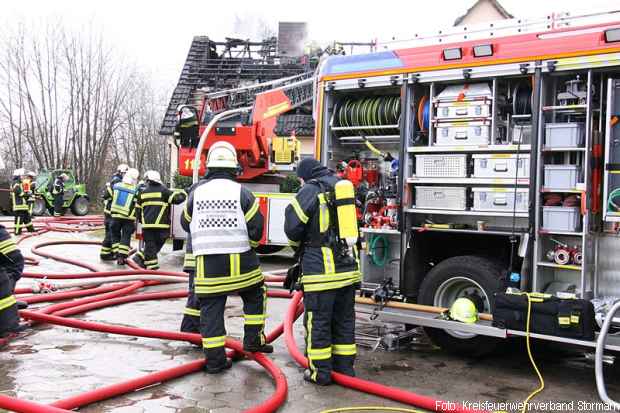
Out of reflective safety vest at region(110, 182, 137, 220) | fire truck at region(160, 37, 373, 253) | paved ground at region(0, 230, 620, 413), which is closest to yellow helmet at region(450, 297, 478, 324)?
paved ground at region(0, 230, 620, 413)

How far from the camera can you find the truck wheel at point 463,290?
5.42 m

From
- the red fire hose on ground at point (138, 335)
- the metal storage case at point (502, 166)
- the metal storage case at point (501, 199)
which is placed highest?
the metal storage case at point (502, 166)

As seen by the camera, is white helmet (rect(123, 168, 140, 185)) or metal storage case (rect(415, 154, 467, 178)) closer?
metal storage case (rect(415, 154, 467, 178))

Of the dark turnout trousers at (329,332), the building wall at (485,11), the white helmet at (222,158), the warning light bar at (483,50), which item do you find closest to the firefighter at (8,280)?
the white helmet at (222,158)

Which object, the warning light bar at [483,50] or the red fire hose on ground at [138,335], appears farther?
the warning light bar at [483,50]

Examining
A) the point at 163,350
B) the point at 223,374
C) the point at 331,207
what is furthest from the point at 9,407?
the point at 331,207

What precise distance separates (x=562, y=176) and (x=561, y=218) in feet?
1.10

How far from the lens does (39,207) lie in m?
24.2

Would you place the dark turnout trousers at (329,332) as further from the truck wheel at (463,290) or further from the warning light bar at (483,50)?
the warning light bar at (483,50)

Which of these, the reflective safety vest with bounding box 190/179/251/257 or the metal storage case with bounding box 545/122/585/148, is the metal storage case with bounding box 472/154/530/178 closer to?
the metal storage case with bounding box 545/122/585/148

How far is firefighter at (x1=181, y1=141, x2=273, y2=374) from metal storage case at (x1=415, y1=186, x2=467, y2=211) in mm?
1555

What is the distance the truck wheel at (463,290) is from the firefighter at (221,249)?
1.58m

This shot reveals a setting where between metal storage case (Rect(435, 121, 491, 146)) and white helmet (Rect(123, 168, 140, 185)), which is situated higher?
metal storage case (Rect(435, 121, 491, 146))

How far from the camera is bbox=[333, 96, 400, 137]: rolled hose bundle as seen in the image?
20.2 feet
